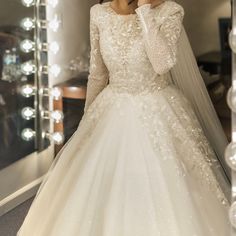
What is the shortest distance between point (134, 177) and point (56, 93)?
0.92 m

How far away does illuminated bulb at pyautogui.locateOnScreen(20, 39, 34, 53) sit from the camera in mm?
2094

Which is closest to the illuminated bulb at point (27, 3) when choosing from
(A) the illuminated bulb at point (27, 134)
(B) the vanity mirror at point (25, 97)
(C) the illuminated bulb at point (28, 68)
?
(B) the vanity mirror at point (25, 97)

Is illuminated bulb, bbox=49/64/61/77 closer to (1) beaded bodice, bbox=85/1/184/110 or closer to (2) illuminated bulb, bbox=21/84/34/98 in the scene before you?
(2) illuminated bulb, bbox=21/84/34/98

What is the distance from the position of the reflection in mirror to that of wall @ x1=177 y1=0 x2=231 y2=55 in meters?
0.73

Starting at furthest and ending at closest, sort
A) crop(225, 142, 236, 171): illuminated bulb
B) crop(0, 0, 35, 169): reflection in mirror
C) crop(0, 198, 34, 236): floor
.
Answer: crop(0, 0, 35, 169): reflection in mirror
crop(0, 198, 34, 236): floor
crop(225, 142, 236, 171): illuminated bulb

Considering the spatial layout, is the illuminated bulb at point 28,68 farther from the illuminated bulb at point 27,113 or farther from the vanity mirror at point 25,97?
the illuminated bulb at point 27,113

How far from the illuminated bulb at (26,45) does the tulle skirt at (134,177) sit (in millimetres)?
683

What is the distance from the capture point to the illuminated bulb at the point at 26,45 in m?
2.09

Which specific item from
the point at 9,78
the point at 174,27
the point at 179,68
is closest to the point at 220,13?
the point at 179,68

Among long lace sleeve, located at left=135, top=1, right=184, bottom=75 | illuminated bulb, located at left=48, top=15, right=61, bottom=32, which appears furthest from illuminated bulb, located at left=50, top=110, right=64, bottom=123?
long lace sleeve, located at left=135, top=1, right=184, bottom=75

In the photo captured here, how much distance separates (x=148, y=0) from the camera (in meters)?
1.39

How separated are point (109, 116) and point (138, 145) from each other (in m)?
0.16

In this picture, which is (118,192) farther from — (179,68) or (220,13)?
(220,13)

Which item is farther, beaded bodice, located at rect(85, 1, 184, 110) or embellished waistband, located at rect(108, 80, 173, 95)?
embellished waistband, located at rect(108, 80, 173, 95)
